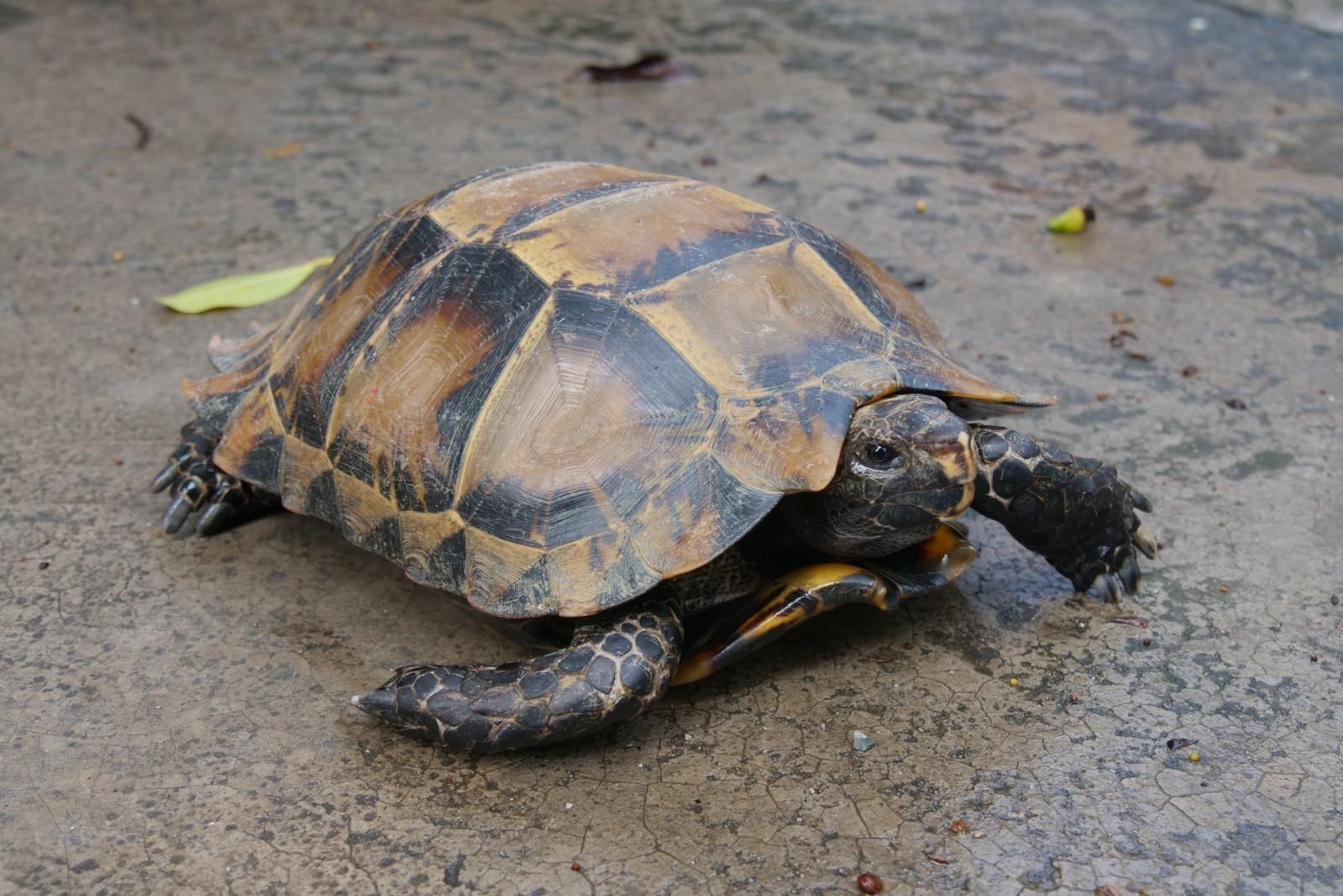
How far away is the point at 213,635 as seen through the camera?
3.23 metres

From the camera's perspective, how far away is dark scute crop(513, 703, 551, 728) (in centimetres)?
272

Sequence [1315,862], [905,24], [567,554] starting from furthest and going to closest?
[905,24] → [567,554] → [1315,862]

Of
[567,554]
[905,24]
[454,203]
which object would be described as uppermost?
[454,203]

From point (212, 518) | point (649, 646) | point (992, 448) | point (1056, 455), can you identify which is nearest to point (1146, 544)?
point (1056, 455)

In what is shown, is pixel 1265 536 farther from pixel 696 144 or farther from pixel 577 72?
pixel 577 72

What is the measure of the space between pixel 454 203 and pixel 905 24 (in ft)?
18.0

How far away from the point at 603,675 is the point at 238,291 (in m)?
2.88

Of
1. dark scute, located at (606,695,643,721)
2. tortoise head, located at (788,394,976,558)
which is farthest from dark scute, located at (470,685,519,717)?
tortoise head, located at (788,394,976,558)

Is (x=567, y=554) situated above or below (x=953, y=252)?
above

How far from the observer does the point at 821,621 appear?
331 cm

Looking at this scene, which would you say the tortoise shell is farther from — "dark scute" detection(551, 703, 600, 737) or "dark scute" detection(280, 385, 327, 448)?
"dark scute" detection(551, 703, 600, 737)

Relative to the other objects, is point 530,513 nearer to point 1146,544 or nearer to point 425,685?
point 425,685

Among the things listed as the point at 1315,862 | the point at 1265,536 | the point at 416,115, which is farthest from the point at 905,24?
the point at 1315,862

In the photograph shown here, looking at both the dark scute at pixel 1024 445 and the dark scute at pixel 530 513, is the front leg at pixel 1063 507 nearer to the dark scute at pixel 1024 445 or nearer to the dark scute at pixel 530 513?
the dark scute at pixel 1024 445
